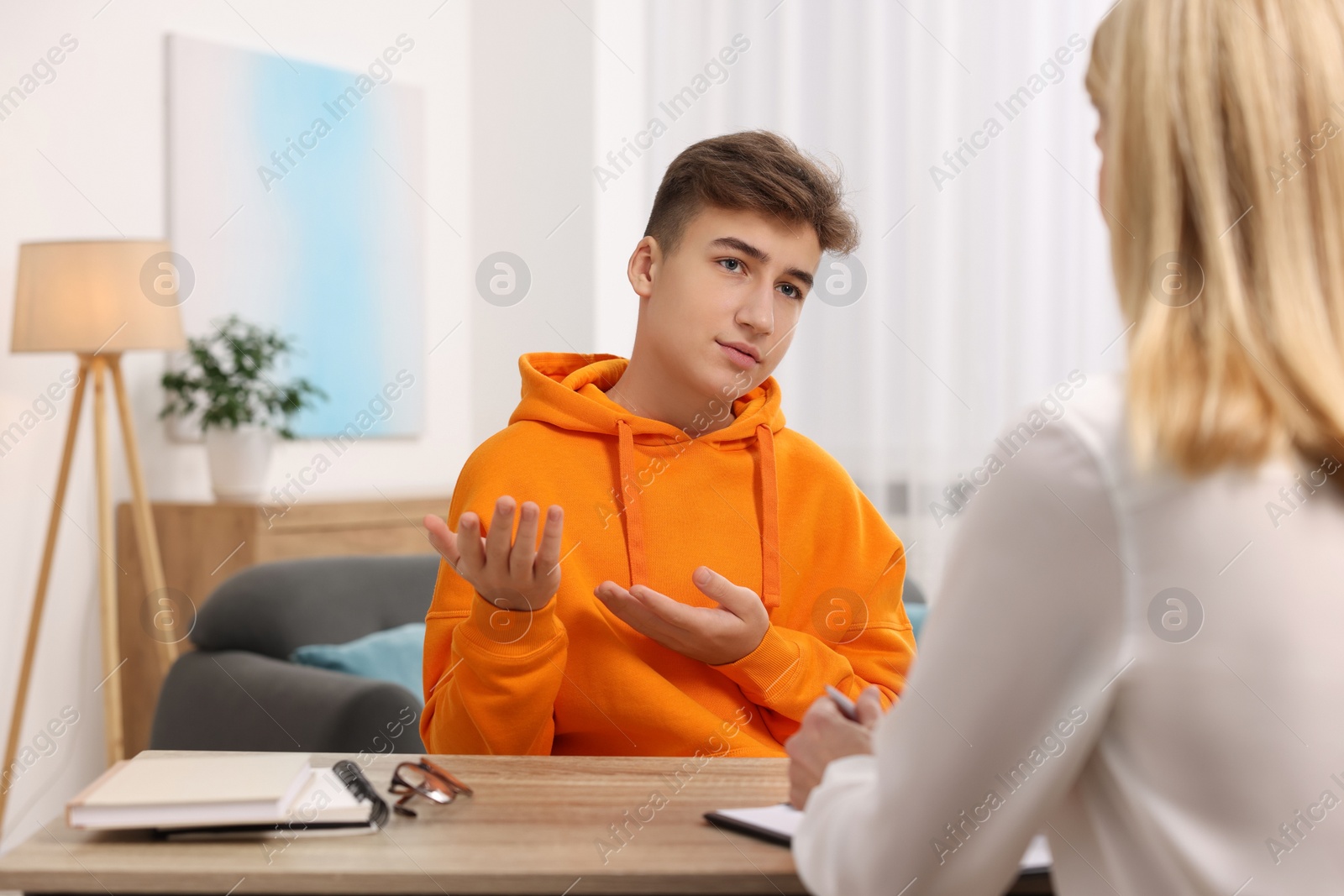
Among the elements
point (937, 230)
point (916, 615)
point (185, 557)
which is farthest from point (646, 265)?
point (937, 230)

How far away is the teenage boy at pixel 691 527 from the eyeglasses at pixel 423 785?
20cm

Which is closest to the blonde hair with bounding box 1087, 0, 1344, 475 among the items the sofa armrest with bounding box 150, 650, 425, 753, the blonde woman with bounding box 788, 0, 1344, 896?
the blonde woman with bounding box 788, 0, 1344, 896

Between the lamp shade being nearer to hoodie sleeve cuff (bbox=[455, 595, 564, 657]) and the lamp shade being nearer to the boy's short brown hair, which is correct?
the boy's short brown hair

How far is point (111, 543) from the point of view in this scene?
3.30 meters

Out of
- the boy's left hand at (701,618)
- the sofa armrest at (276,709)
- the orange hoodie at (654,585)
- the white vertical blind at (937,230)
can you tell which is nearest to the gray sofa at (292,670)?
the sofa armrest at (276,709)

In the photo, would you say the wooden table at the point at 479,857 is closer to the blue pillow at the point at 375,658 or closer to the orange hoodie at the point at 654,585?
the orange hoodie at the point at 654,585

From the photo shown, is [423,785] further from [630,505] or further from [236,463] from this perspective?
[236,463]

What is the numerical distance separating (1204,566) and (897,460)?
10.8 ft

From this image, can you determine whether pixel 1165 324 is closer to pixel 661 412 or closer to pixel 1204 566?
pixel 1204 566

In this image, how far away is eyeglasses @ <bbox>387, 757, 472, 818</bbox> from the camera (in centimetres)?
100

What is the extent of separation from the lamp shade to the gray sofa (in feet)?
3.03

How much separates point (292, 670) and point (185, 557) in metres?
1.32

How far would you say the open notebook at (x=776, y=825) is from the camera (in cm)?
90

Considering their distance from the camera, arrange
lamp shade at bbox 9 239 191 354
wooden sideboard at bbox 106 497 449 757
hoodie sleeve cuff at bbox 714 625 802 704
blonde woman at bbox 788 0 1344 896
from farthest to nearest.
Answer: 1. wooden sideboard at bbox 106 497 449 757
2. lamp shade at bbox 9 239 191 354
3. hoodie sleeve cuff at bbox 714 625 802 704
4. blonde woman at bbox 788 0 1344 896
